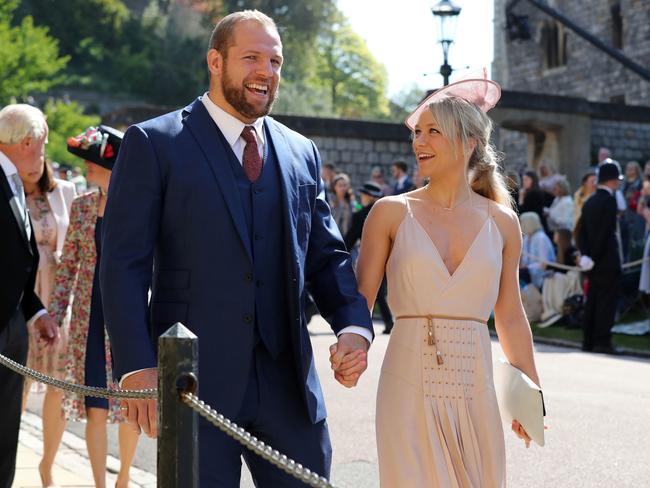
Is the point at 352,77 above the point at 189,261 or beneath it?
above

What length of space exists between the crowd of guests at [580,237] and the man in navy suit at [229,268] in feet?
31.6

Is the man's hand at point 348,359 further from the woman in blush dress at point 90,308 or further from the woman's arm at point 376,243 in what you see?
the woman in blush dress at point 90,308

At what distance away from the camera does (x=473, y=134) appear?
4.43 m

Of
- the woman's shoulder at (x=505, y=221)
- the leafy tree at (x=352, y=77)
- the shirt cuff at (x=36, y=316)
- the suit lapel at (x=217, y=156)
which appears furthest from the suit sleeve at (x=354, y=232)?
the leafy tree at (x=352, y=77)

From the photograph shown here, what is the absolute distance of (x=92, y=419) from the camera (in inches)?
248

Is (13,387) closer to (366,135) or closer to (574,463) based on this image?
(574,463)

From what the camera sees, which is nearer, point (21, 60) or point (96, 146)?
point (96, 146)

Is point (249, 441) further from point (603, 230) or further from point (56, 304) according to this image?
point (603, 230)

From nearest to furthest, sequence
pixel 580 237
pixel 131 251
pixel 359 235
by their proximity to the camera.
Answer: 1. pixel 131 251
2. pixel 580 237
3. pixel 359 235

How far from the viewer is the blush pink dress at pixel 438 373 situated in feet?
13.5

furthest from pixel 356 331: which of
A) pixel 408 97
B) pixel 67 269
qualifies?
pixel 408 97

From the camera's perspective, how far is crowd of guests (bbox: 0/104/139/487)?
5520mm

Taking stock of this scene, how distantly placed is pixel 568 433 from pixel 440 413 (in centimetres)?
403

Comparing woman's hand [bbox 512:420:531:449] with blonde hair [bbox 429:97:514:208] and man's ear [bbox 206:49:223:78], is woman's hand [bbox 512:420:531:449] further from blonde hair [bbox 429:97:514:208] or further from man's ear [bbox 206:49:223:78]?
man's ear [bbox 206:49:223:78]
